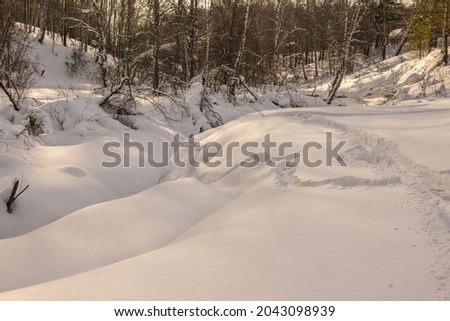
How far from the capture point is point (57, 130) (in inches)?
307

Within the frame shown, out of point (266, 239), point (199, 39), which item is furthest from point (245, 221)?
point (199, 39)

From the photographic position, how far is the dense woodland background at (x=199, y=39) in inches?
442

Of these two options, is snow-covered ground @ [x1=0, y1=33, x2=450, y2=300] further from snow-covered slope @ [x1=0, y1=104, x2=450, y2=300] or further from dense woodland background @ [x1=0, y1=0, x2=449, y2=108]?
dense woodland background @ [x1=0, y1=0, x2=449, y2=108]

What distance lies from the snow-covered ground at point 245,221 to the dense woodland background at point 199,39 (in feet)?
13.0

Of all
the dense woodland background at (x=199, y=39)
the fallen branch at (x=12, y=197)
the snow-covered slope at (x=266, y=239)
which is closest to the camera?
the snow-covered slope at (x=266, y=239)

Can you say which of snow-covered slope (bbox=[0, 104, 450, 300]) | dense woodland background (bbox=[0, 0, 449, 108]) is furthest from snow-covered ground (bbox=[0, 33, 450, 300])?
dense woodland background (bbox=[0, 0, 449, 108])

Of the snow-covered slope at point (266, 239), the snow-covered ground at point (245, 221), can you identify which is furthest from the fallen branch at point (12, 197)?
the snow-covered slope at point (266, 239)

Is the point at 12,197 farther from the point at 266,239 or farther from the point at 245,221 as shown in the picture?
the point at 266,239

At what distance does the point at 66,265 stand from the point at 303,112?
638 centimetres

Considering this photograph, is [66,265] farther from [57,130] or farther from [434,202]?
[57,130]

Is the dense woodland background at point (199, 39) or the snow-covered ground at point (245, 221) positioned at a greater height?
the dense woodland background at point (199, 39)

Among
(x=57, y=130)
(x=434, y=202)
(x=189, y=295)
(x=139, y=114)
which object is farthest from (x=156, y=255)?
(x=139, y=114)

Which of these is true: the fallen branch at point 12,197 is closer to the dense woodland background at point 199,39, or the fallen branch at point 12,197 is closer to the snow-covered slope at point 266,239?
the snow-covered slope at point 266,239

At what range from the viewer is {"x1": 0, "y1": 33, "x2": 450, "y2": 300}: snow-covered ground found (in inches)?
88.0
